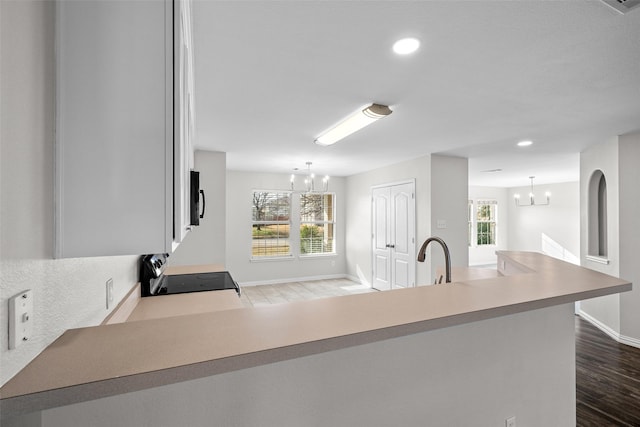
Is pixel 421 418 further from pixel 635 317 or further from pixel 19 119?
pixel 635 317

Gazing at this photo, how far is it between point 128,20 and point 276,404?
3.78ft

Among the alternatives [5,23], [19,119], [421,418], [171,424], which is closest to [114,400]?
[171,424]

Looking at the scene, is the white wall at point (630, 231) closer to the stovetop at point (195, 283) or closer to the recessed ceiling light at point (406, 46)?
the recessed ceiling light at point (406, 46)

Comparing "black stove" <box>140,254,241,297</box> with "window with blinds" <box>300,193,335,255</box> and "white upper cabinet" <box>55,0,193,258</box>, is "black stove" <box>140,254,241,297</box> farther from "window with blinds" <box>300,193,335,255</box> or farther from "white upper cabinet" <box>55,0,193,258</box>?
"window with blinds" <box>300,193,335,255</box>

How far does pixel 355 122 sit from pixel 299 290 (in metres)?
3.99

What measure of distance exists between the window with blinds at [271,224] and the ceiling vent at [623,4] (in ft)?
19.1

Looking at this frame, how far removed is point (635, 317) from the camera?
11.6 feet

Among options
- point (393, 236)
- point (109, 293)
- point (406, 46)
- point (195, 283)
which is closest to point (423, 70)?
point (406, 46)

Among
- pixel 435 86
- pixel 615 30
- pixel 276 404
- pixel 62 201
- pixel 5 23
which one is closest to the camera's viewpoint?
pixel 5 23

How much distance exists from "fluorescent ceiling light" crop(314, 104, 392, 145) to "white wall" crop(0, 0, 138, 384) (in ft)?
7.54

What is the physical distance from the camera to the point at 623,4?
138cm

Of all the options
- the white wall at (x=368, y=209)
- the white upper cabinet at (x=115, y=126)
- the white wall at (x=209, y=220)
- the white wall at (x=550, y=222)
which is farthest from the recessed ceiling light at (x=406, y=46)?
the white wall at (x=550, y=222)

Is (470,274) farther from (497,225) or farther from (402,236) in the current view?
(497,225)

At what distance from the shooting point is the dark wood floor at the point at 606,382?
2.28m
